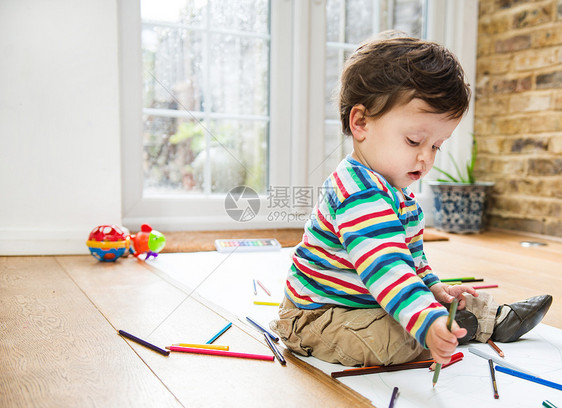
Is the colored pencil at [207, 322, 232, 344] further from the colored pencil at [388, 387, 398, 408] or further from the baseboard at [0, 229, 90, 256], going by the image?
the baseboard at [0, 229, 90, 256]

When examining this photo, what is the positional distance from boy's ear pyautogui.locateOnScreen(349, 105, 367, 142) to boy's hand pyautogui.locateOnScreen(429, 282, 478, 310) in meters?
0.31

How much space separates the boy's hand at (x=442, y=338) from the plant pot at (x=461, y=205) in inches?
66.9

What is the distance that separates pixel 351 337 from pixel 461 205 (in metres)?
1.65

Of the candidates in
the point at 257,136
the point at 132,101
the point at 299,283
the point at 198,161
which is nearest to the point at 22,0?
the point at 132,101

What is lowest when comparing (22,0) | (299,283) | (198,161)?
(299,283)

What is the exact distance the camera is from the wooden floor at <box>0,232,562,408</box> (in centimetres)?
73

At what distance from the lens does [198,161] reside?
2.32m

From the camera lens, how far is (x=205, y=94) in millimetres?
2289

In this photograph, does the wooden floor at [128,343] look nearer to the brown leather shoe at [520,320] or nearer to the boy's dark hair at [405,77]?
the brown leather shoe at [520,320]

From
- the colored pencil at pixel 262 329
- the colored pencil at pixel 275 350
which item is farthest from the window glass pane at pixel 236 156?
the colored pencil at pixel 275 350

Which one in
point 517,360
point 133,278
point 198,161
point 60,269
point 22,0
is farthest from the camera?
point 198,161

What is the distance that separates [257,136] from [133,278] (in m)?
1.15

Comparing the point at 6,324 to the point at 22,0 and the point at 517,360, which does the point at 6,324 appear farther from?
the point at 22,0

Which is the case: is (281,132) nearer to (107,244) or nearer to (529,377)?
(107,244)
